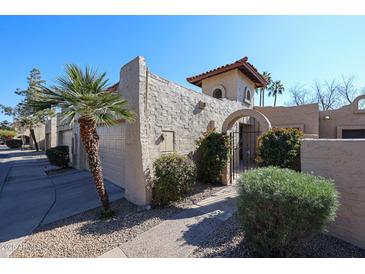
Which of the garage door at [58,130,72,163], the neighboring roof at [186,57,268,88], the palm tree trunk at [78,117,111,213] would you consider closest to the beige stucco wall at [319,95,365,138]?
the neighboring roof at [186,57,268,88]

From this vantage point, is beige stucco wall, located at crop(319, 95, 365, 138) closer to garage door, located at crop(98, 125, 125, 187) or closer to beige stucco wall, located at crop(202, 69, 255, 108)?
beige stucco wall, located at crop(202, 69, 255, 108)

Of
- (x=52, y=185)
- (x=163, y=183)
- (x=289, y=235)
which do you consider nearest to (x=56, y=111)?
(x=163, y=183)

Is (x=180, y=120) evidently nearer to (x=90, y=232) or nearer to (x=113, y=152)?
(x=113, y=152)

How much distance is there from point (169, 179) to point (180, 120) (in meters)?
2.70

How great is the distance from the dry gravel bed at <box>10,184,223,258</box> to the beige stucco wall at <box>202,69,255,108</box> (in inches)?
318

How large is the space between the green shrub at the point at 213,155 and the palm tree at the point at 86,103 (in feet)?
11.9

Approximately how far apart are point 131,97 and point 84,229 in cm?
402

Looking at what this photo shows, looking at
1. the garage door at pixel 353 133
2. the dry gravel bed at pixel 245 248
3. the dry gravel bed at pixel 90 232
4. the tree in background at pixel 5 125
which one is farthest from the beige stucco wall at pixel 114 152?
the tree in background at pixel 5 125

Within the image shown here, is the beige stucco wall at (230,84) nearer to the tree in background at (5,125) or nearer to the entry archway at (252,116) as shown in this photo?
the entry archway at (252,116)

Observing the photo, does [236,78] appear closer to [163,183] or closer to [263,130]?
[263,130]

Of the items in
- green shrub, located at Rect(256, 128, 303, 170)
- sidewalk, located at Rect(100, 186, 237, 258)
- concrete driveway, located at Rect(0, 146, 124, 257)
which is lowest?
concrete driveway, located at Rect(0, 146, 124, 257)

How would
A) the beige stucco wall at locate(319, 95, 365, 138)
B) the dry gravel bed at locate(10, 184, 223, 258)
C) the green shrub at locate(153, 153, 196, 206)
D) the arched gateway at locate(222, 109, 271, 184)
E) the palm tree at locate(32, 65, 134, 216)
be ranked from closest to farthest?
1. the dry gravel bed at locate(10, 184, 223, 258)
2. the palm tree at locate(32, 65, 134, 216)
3. the green shrub at locate(153, 153, 196, 206)
4. the arched gateway at locate(222, 109, 271, 184)
5. the beige stucco wall at locate(319, 95, 365, 138)

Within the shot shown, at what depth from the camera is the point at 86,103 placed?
4.50m

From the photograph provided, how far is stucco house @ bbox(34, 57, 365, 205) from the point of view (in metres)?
5.86
